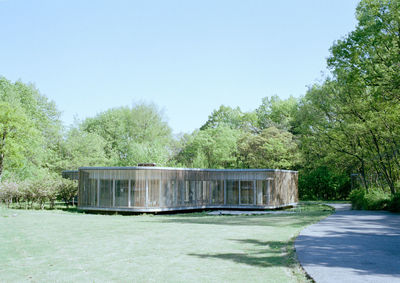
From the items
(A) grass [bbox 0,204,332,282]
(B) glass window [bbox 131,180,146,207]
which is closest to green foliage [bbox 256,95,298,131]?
(B) glass window [bbox 131,180,146,207]

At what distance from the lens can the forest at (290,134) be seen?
16641 mm

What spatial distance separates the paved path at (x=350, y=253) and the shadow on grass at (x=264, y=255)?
0.76 ft

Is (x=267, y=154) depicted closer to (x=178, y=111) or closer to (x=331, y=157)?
(x=331, y=157)

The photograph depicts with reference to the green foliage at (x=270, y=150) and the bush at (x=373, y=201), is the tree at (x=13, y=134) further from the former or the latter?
the bush at (x=373, y=201)

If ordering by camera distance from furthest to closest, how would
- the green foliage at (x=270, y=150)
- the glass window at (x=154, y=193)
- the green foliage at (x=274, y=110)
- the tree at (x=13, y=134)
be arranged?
1. the green foliage at (x=274, y=110)
2. the green foliage at (x=270, y=150)
3. the tree at (x=13, y=134)
4. the glass window at (x=154, y=193)

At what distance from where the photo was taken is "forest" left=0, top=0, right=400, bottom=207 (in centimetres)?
1664

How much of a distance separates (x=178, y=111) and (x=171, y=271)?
45168mm

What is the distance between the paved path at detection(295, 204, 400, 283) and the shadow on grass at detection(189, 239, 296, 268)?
0.76 feet

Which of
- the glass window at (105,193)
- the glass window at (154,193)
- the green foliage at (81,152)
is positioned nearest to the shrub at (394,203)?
the glass window at (154,193)

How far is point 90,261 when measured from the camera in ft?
22.3

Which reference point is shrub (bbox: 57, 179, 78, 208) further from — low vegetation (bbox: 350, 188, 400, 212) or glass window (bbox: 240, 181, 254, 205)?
low vegetation (bbox: 350, 188, 400, 212)

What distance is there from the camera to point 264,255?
284 inches

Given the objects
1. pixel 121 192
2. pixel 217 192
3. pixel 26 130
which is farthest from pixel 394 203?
pixel 26 130

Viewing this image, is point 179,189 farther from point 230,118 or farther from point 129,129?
point 230,118
